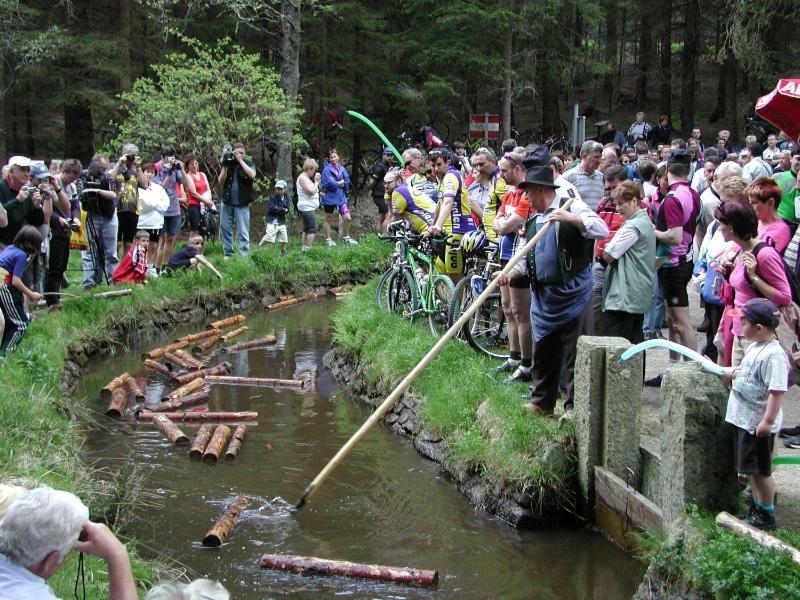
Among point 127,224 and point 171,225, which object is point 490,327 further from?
point 171,225

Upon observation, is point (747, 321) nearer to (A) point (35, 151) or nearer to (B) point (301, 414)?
(B) point (301, 414)

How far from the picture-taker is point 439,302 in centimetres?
1066

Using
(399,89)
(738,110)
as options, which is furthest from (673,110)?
(399,89)

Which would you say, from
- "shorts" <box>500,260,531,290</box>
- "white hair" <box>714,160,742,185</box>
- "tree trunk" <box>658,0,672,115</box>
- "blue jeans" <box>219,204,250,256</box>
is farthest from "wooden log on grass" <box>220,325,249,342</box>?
"tree trunk" <box>658,0,672,115</box>

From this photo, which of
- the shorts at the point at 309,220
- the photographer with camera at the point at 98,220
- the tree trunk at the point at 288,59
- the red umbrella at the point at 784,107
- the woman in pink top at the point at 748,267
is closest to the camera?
the woman in pink top at the point at 748,267

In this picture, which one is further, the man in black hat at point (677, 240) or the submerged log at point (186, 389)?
the submerged log at point (186, 389)

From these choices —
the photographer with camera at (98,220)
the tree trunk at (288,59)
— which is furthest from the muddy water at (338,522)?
the tree trunk at (288,59)

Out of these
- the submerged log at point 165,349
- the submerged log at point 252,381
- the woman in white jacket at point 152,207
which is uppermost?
the woman in white jacket at point 152,207

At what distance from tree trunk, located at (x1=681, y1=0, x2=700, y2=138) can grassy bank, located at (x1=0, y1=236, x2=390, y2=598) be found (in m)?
14.4

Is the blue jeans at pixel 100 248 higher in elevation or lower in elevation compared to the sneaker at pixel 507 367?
higher

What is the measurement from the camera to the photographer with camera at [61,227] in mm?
11836

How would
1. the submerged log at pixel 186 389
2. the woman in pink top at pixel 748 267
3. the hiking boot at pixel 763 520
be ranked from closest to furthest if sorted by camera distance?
the hiking boot at pixel 763 520, the woman in pink top at pixel 748 267, the submerged log at pixel 186 389

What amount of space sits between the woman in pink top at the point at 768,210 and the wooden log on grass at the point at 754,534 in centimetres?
215

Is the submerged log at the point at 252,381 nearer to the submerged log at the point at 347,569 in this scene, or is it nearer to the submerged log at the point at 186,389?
the submerged log at the point at 186,389
